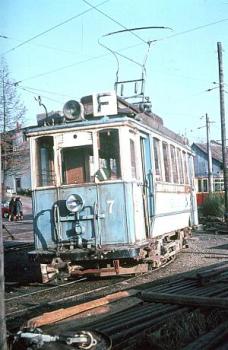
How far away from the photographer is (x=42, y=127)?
983 cm

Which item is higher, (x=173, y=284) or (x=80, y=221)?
(x=80, y=221)

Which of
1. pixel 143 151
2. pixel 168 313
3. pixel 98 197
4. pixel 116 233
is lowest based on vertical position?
pixel 168 313

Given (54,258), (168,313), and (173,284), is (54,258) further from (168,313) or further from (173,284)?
(168,313)

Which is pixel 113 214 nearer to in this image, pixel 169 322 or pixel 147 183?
pixel 147 183

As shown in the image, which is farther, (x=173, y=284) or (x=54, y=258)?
(x=54, y=258)

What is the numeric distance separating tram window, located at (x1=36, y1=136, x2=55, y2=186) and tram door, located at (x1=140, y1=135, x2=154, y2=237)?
5.99 ft

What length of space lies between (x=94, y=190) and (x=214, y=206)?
60.5 feet

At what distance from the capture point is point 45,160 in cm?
991

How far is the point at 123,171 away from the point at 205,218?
55.1 ft

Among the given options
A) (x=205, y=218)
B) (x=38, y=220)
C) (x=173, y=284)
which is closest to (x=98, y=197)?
(x=38, y=220)

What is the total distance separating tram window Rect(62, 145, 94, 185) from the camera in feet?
31.5

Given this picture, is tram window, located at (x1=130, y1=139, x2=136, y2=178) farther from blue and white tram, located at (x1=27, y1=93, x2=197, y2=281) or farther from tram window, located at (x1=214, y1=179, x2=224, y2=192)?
tram window, located at (x1=214, y1=179, x2=224, y2=192)

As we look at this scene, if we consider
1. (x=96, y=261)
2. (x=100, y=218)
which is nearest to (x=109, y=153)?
(x=100, y=218)

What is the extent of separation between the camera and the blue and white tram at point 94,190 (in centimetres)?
917
